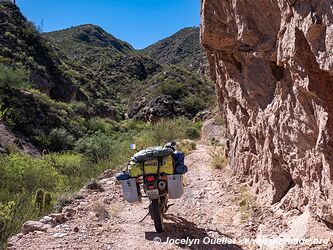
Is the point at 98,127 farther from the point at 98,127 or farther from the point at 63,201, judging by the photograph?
the point at 63,201

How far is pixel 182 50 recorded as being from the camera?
2756 inches

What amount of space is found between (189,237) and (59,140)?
17.1m

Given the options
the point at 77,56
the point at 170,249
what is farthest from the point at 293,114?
the point at 77,56

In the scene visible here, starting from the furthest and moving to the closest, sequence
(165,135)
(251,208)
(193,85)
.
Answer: (193,85)
(165,135)
(251,208)

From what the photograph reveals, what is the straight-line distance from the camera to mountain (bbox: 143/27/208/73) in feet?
203

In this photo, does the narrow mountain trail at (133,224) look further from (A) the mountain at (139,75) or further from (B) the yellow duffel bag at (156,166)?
(A) the mountain at (139,75)

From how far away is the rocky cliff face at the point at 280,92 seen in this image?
446 cm

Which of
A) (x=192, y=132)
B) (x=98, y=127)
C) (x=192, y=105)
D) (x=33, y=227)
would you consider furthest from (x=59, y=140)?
(x=192, y=105)

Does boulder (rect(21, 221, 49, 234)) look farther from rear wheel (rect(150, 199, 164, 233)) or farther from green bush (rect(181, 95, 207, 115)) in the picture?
green bush (rect(181, 95, 207, 115))

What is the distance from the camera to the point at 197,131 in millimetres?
21281

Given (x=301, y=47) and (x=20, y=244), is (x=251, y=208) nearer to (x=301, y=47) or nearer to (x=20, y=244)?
(x=301, y=47)

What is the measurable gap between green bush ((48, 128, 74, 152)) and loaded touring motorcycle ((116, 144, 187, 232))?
52.8 ft

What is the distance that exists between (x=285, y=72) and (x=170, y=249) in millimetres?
3117

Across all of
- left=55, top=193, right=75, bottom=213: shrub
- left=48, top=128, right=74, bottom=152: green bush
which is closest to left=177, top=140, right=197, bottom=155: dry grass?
left=55, top=193, right=75, bottom=213: shrub
